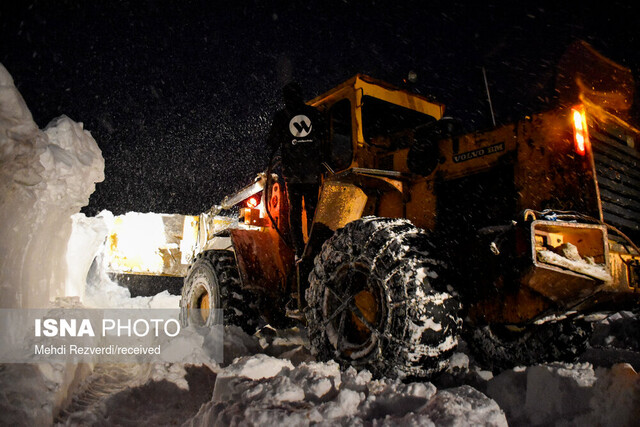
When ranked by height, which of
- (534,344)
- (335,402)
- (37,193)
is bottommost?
(534,344)

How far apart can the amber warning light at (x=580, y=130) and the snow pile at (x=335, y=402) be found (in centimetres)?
198

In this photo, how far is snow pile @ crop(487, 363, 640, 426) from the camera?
1.98m

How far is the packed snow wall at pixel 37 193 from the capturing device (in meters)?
3.52

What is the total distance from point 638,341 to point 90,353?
522 cm

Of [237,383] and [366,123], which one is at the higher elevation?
[366,123]

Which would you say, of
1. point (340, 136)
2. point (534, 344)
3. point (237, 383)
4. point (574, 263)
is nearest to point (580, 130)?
point (574, 263)

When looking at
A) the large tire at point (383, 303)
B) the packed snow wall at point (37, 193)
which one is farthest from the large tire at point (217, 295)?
the large tire at point (383, 303)

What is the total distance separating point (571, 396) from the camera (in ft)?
7.13

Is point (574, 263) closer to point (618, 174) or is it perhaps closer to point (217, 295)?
point (618, 174)

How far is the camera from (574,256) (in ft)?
8.38

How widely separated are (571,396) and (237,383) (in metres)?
1.72

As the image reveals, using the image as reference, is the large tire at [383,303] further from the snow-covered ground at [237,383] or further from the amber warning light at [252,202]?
the amber warning light at [252,202]

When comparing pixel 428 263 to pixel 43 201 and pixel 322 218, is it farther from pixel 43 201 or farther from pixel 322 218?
pixel 43 201

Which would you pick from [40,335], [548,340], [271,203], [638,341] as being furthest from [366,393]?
[638,341]
